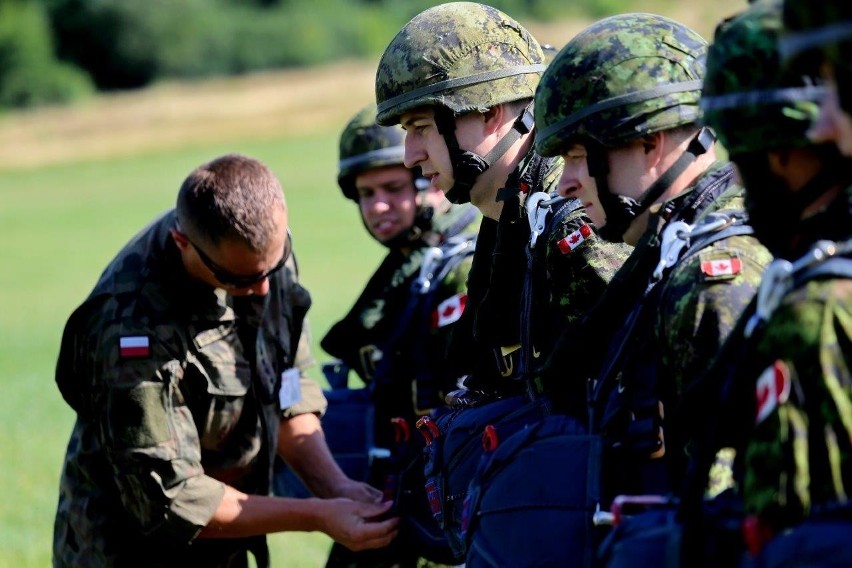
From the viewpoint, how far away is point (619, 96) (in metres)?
4.30

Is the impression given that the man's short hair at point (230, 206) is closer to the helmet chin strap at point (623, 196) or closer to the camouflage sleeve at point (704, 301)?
the helmet chin strap at point (623, 196)

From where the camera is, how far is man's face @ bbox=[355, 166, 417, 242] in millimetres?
7137

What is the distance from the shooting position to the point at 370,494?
19.5ft

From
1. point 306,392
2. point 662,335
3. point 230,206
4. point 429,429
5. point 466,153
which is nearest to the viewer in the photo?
point 662,335

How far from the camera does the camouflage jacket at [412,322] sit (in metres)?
6.45

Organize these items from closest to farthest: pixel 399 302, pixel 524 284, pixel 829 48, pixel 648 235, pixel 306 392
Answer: pixel 829 48 < pixel 648 235 < pixel 524 284 < pixel 306 392 < pixel 399 302

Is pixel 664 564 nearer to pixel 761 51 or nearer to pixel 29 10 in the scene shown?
pixel 761 51

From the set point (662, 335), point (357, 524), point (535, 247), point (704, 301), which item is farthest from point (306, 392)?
point (704, 301)

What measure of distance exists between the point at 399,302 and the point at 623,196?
2842mm

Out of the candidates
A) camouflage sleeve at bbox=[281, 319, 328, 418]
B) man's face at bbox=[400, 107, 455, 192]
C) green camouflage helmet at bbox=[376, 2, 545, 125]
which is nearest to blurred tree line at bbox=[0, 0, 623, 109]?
camouflage sleeve at bbox=[281, 319, 328, 418]

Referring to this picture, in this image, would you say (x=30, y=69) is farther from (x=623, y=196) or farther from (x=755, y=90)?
(x=755, y=90)

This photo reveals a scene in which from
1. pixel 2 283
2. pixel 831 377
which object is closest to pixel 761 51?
pixel 831 377

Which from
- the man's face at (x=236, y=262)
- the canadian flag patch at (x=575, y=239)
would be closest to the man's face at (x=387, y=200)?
the man's face at (x=236, y=262)

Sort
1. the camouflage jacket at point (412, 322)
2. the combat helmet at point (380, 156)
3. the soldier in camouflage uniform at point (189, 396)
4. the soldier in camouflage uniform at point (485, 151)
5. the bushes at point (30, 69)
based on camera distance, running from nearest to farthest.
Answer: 1. the soldier in camouflage uniform at point (485, 151)
2. the soldier in camouflage uniform at point (189, 396)
3. the camouflage jacket at point (412, 322)
4. the combat helmet at point (380, 156)
5. the bushes at point (30, 69)
